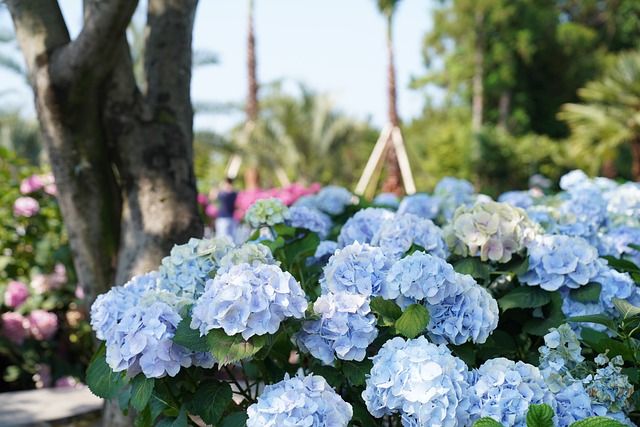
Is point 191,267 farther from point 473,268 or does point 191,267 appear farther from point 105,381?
point 473,268

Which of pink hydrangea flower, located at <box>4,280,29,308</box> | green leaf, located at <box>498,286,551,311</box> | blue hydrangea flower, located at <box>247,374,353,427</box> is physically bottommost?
pink hydrangea flower, located at <box>4,280,29,308</box>

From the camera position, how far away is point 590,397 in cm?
140

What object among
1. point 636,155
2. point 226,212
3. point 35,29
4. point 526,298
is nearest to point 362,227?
point 526,298

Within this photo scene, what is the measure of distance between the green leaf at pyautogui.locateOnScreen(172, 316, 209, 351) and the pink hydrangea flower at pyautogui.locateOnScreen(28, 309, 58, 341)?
9.48 feet

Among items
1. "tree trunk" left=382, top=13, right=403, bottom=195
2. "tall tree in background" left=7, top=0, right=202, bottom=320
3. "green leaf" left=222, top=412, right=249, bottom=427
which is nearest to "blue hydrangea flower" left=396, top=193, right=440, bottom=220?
"tall tree in background" left=7, top=0, right=202, bottom=320

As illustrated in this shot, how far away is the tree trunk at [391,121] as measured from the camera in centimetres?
1495

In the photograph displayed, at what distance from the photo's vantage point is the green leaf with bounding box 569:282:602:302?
1721mm

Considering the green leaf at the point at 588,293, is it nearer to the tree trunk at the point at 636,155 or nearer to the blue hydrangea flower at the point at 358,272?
the blue hydrangea flower at the point at 358,272

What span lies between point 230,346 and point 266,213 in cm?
76

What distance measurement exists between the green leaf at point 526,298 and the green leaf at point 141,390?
91 centimetres

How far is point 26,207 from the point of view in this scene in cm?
420

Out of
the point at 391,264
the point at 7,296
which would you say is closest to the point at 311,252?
the point at 391,264

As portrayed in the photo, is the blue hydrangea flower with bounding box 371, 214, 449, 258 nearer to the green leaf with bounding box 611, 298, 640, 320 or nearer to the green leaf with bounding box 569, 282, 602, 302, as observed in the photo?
the green leaf with bounding box 569, 282, 602, 302

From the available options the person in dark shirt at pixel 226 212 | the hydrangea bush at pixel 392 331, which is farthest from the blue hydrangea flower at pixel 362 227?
the person in dark shirt at pixel 226 212
